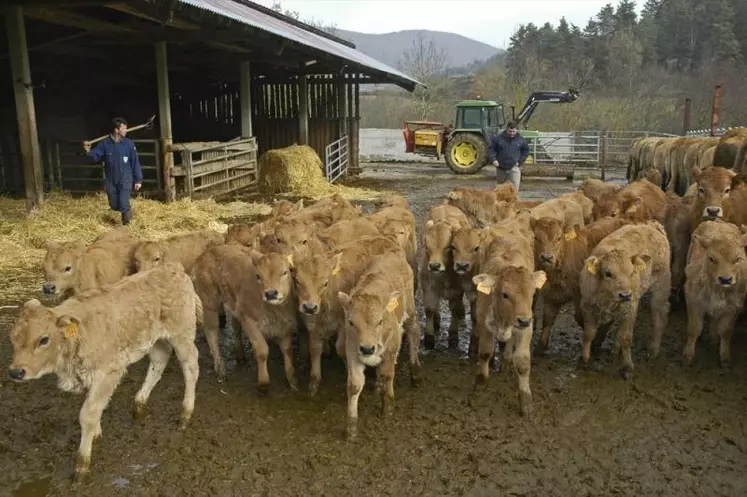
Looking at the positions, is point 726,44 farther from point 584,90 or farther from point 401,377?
point 401,377

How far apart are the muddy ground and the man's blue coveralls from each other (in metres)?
5.47

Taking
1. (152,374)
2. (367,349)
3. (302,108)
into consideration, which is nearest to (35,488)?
(152,374)

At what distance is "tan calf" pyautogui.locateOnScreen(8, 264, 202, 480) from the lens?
4379 mm

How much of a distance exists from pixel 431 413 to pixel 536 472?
3.66 feet

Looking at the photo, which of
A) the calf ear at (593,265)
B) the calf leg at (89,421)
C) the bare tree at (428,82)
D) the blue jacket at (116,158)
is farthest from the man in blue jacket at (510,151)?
the bare tree at (428,82)

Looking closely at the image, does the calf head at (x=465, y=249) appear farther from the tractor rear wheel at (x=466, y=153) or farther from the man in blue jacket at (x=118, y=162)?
the tractor rear wheel at (x=466, y=153)

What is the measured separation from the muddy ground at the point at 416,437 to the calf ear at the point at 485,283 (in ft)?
3.21

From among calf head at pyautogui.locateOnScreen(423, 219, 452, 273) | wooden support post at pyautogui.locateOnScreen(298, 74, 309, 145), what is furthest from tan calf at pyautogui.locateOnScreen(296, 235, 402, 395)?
wooden support post at pyautogui.locateOnScreen(298, 74, 309, 145)

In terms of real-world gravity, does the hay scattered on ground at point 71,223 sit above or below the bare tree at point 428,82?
below

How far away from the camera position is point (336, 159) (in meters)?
22.3

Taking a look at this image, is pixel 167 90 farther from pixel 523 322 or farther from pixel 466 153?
pixel 466 153

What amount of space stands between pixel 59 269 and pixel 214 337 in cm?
188

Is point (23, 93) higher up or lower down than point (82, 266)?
higher up

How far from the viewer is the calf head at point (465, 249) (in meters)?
6.73
